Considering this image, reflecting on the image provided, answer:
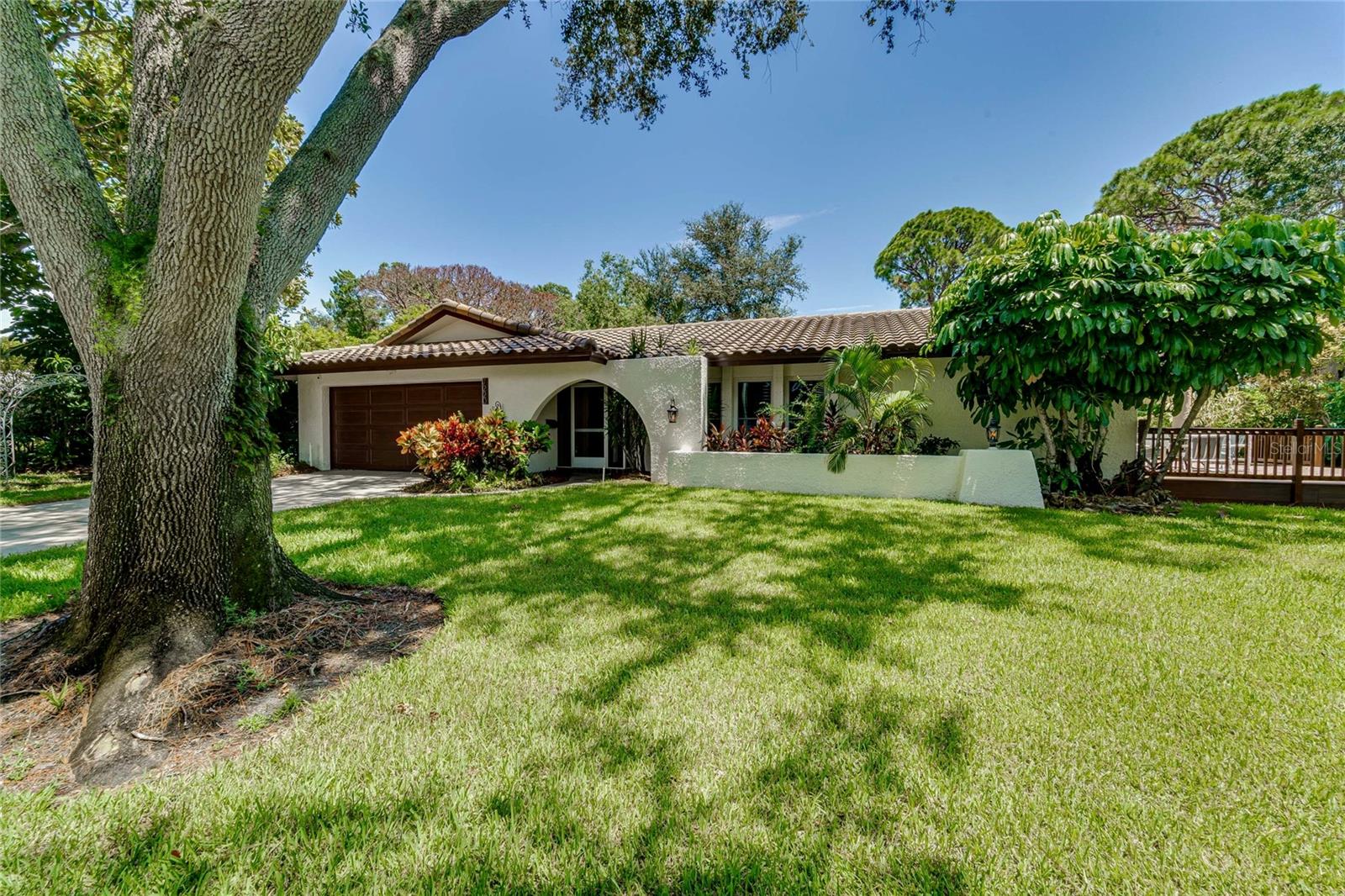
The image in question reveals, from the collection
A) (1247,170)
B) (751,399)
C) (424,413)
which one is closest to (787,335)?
(751,399)

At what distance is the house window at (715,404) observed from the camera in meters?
12.4

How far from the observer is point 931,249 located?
1042 inches

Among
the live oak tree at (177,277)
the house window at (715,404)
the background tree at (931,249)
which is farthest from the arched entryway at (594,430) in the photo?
the background tree at (931,249)

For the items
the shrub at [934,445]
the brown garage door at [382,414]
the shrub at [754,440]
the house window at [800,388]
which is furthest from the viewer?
the brown garage door at [382,414]

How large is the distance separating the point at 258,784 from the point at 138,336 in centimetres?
243

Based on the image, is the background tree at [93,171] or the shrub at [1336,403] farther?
the shrub at [1336,403]

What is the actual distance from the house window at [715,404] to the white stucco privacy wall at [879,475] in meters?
2.03

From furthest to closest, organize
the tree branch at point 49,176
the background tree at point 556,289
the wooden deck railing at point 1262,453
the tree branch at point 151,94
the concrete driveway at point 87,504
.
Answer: the background tree at point 556,289 → the wooden deck railing at point 1262,453 → the concrete driveway at point 87,504 → the tree branch at point 151,94 → the tree branch at point 49,176

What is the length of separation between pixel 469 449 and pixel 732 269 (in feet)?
71.3

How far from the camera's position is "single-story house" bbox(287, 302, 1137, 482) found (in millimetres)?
10812

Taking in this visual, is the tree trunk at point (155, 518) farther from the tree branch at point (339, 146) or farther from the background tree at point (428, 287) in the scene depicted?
the background tree at point (428, 287)

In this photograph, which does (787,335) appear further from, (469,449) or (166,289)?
(166,289)

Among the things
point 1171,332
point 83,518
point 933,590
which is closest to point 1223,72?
point 1171,332

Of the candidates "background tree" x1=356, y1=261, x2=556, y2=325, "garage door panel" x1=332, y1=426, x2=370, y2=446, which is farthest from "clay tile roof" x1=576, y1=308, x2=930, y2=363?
"background tree" x1=356, y1=261, x2=556, y2=325
